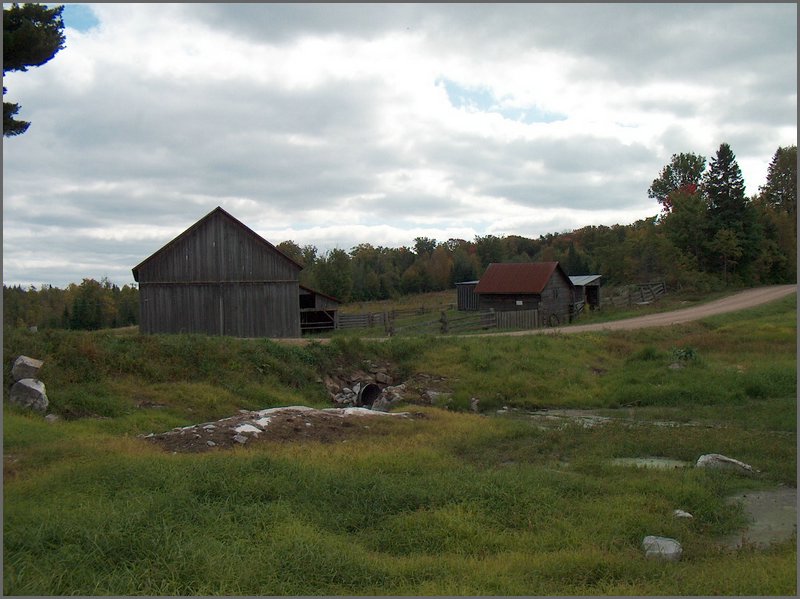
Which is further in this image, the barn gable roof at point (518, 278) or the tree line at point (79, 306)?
the tree line at point (79, 306)

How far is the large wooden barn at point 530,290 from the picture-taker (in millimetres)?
40344

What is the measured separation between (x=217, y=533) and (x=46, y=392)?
9362mm

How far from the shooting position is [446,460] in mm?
10562

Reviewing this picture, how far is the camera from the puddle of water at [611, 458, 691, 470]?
33.7 ft

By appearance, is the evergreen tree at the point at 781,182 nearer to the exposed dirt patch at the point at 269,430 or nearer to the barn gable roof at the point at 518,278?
the barn gable roof at the point at 518,278

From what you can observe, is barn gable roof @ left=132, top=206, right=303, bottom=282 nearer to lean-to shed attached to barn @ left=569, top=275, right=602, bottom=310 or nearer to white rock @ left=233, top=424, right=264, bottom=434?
white rock @ left=233, top=424, right=264, bottom=434

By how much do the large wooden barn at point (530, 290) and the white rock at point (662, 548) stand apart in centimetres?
3224

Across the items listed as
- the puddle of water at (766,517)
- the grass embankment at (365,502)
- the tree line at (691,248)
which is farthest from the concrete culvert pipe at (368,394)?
the tree line at (691,248)

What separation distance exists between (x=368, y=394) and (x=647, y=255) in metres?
44.8

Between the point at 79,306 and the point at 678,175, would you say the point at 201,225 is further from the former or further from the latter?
the point at 678,175

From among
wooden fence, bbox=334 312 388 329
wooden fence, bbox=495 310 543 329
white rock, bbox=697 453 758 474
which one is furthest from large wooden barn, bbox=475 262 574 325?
white rock, bbox=697 453 758 474

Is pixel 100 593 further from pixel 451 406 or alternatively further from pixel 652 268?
pixel 652 268

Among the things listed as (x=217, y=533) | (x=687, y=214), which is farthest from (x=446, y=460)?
(x=687, y=214)

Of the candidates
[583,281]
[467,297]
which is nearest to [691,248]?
[583,281]
